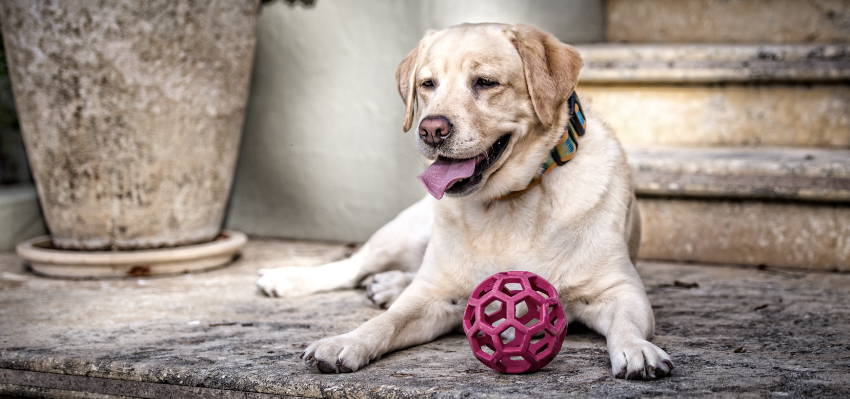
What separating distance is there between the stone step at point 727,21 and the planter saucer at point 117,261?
243 centimetres

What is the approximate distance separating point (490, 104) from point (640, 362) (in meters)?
0.86

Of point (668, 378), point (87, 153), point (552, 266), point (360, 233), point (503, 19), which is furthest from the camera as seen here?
point (360, 233)

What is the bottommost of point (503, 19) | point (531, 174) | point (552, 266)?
point (552, 266)

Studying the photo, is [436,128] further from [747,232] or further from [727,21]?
[727,21]

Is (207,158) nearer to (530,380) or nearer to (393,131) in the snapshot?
(393,131)

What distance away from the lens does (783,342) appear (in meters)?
2.49

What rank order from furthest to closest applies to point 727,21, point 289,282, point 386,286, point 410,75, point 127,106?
point 727,21
point 127,106
point 289,282
point 386,286
point 410,75

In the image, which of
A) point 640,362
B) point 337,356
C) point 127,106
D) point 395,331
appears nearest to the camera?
point 640,362

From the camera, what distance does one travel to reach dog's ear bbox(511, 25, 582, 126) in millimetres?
2584

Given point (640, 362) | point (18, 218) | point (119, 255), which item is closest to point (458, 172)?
point (640, 362)

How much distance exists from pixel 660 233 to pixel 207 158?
1943 mm

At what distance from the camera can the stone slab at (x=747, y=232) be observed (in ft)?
11.7

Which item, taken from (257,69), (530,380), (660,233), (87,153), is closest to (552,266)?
(530,380)

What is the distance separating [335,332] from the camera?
274cm
